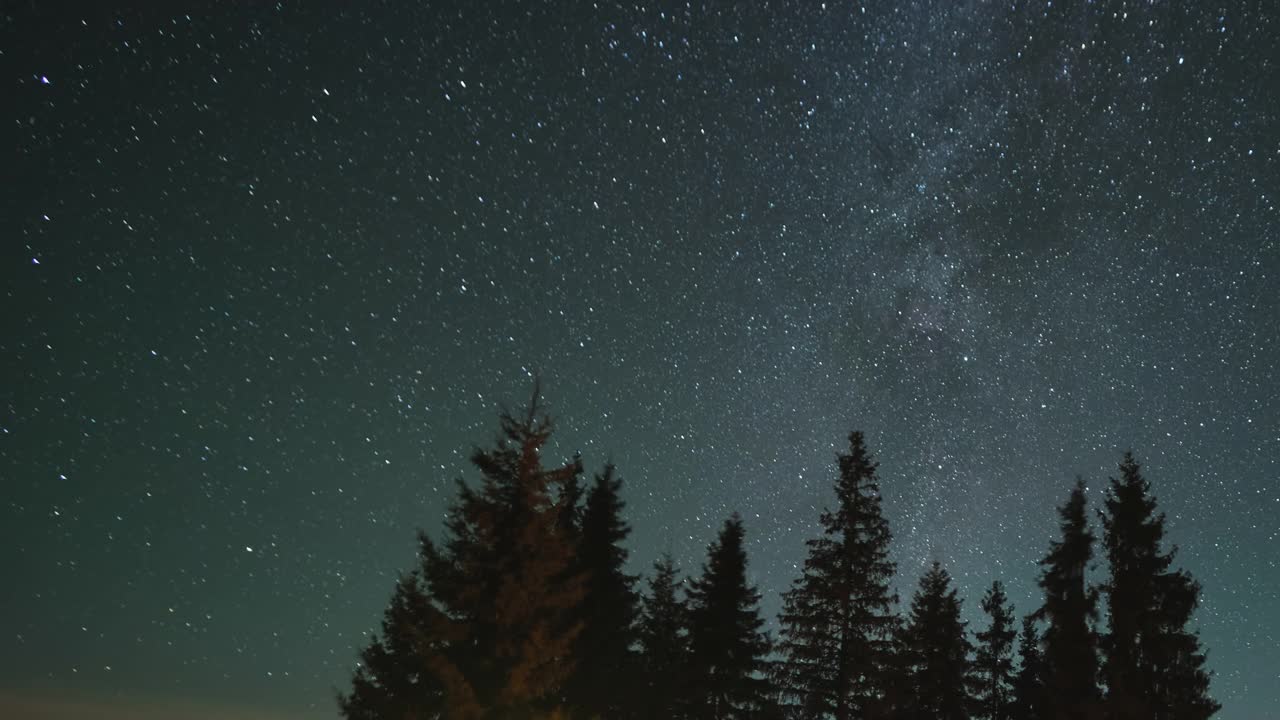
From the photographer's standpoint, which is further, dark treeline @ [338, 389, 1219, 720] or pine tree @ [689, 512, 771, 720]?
pine tree @ [689, 512, 771, 720]

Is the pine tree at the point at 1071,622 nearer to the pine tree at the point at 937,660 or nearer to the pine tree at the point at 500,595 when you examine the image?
the pine tree at the point at 937,660

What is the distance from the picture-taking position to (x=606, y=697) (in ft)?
79.3

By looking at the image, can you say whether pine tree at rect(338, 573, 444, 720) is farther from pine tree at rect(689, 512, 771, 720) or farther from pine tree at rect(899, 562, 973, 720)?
pine tree at rect(899, 562, 973, 720)

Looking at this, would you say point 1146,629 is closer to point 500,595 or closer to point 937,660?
point 937,660

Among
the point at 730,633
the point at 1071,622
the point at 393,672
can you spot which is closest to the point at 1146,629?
the point at 1071,622

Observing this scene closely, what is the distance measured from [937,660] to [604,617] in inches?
493

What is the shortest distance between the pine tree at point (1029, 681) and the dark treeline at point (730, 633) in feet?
0.24

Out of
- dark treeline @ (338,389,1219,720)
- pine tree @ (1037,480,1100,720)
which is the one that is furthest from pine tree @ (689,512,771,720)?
pine tree @ (1037,480,1100,720)

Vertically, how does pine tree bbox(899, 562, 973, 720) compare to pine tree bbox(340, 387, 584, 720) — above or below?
above

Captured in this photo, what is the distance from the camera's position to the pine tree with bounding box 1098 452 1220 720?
20.7 metres

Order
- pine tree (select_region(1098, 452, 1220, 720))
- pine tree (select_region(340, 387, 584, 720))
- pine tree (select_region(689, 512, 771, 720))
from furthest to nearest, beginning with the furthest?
pine tree (select_region(689, 512, 771, 720)) < pine tree (select_region(1098, 452, 1220, 720)) < pine tree (select_region(340, 387, 584, 720))

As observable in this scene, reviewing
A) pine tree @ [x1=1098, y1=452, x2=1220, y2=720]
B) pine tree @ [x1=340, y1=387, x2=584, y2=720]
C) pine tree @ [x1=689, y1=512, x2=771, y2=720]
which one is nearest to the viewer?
pine tree @ [x1=340, y1=387, x2=584, y2=720]

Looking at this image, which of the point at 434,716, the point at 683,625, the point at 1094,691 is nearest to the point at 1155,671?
the point at 1094,691

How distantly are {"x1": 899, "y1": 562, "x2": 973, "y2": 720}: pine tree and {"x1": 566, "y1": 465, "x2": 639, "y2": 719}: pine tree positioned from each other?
29.9ft
